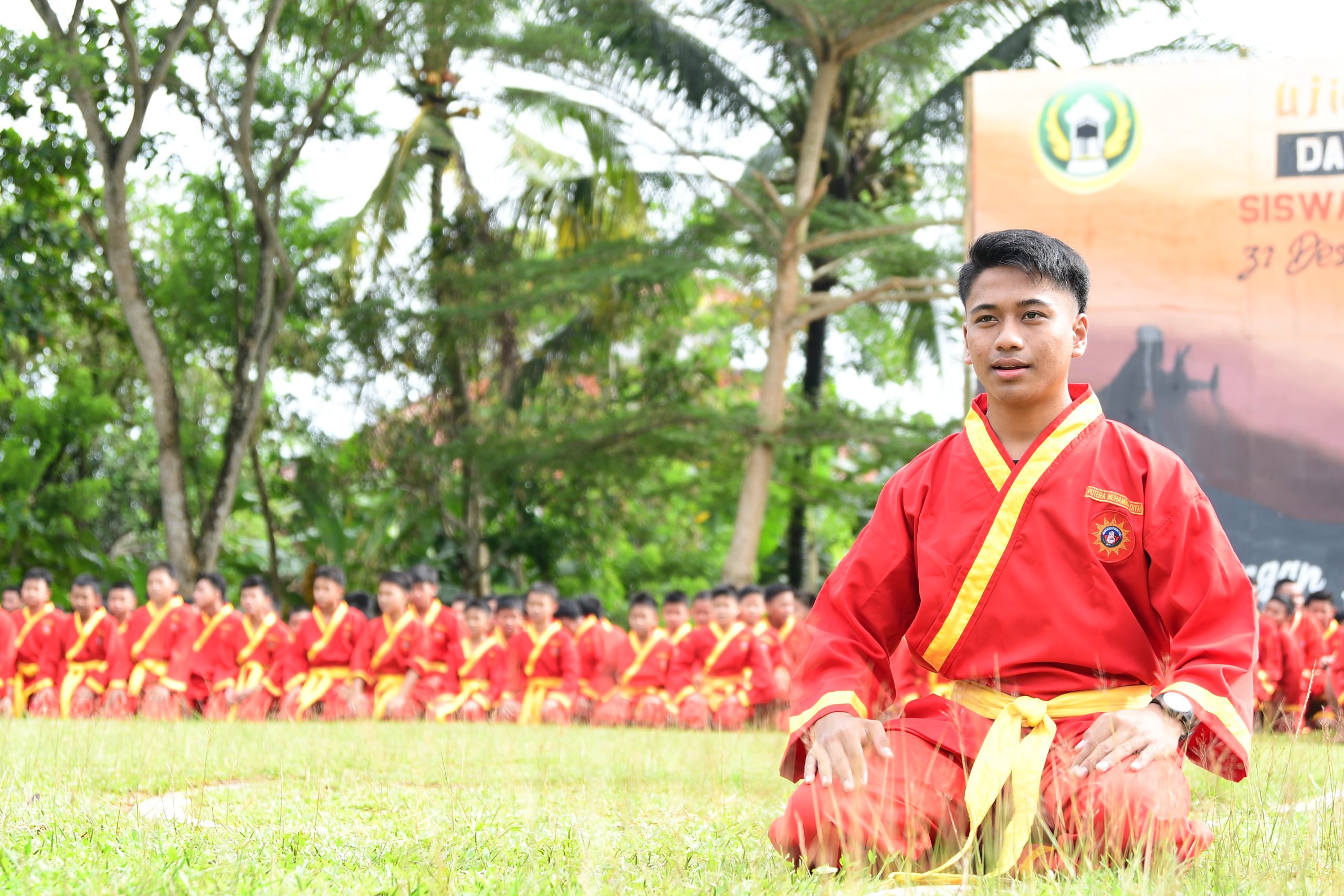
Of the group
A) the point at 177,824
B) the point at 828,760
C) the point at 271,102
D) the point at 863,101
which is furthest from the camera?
the point at 863,101

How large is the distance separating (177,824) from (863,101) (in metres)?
15.2

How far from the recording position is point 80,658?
38.0 feet

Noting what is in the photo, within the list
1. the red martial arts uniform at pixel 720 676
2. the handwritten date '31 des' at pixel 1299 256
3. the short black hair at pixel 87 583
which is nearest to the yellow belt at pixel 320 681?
the short black hair at pixel 87 583

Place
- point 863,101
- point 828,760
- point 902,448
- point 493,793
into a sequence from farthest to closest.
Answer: point 863,101
point 902,448
point 493,793
point 828,760

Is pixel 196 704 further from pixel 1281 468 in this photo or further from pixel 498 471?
pixel 1281 468

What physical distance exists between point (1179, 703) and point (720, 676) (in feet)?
30.1

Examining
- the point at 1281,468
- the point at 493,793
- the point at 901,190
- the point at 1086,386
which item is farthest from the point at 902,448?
the point at 1086,386

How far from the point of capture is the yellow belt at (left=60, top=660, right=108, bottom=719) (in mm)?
11273

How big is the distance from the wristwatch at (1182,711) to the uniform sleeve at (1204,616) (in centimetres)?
1

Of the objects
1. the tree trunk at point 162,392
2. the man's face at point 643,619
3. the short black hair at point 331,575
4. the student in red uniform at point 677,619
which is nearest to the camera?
the short black hair at point 331,575

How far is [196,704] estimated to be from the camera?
38.2 feet

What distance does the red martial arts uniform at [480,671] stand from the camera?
1180cm

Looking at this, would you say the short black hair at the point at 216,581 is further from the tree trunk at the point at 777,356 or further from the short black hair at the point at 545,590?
the tree trunk at the point at 777,356

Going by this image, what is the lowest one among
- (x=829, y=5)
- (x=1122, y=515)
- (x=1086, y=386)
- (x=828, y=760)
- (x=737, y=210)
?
(x=828, y=760)
